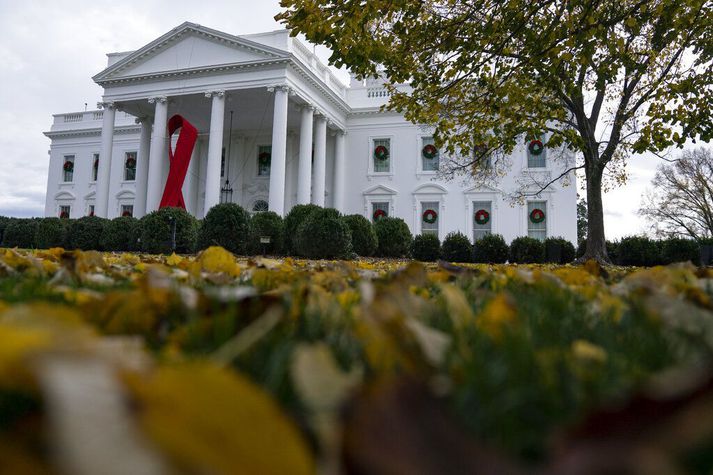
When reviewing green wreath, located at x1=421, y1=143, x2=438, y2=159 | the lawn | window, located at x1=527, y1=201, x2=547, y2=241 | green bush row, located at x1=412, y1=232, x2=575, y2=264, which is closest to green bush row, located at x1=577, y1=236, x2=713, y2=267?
green bush row, located at x1=412, y1=232, x2=575, y2=264

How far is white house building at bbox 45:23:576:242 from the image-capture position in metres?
24.0

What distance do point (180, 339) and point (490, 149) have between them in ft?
40.1

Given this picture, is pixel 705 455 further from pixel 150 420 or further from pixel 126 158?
pixel 126 158

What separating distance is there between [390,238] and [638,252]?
29.2 feet

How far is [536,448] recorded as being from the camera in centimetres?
58

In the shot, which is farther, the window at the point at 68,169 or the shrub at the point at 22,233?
the window at the point at 68,169

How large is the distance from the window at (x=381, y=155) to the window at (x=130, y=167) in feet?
57.7

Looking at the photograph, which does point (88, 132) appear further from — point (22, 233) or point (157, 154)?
point (22, 233)

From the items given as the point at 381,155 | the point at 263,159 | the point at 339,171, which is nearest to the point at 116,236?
the point at 263,159

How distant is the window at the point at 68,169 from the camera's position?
119ft

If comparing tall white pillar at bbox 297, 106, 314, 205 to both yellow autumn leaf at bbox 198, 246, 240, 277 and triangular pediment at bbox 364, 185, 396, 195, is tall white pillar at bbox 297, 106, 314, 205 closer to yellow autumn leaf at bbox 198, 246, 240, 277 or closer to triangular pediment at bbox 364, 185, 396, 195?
triangular pediment at bbox 364, 185, 396, 195

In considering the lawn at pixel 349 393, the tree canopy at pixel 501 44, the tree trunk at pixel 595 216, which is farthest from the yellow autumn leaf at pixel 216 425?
the tree trunk at pixel 595 216

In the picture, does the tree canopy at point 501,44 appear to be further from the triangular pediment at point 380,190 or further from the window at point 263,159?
the window at point 263,159

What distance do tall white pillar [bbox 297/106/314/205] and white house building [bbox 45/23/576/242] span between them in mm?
59
